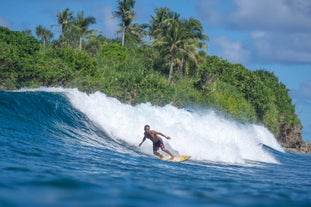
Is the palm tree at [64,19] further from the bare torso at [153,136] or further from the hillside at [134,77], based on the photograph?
the bare torso at [153,136]

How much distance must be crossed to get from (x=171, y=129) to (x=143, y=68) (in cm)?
3598

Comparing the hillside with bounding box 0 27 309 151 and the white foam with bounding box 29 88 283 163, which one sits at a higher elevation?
the hillside with bounding box 0 27 309 151

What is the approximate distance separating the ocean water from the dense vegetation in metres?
21.4

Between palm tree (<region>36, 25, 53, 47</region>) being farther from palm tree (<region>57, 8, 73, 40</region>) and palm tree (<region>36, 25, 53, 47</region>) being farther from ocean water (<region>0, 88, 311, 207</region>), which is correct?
ocean water (<region>0, 88, 311, 207</region>)

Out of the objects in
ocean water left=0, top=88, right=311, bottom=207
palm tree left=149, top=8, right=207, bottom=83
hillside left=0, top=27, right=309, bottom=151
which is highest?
palm tree left=149, top=8, right=207, bottom=83

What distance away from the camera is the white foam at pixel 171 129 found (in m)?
16.9

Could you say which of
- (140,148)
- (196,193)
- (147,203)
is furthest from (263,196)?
(140,148)

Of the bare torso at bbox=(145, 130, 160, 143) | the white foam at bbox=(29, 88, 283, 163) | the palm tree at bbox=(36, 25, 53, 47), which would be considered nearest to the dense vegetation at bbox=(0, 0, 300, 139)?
the palm tree at bbox=(36, 25, 53, 47)

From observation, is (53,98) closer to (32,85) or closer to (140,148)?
(140,148)

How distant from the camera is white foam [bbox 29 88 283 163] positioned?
55.4 feet

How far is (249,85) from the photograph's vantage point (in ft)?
209

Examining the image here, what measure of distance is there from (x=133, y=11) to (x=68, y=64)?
21.3 m

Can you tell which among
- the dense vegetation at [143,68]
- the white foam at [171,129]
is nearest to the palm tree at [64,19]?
the dense vegetation at [143,68]

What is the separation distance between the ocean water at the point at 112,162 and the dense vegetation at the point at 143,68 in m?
21.4
